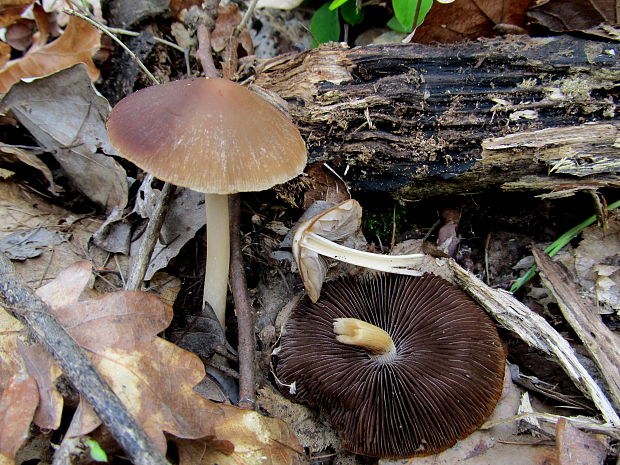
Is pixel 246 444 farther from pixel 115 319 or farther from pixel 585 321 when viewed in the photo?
pixel 585 321

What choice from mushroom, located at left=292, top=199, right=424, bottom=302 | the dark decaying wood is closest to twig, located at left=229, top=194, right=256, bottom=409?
mushroom, located at left=292, top=199, right=424, bottom=302

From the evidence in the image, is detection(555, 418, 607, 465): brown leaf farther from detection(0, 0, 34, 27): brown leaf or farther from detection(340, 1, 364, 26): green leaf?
detection(0, 0, 34, 27): brown leaf

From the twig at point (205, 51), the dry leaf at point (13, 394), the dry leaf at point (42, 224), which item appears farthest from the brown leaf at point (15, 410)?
the twig at point (205, 51)

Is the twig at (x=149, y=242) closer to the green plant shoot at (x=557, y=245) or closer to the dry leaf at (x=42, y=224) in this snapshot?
the dry leaf at (x=42, y=224)

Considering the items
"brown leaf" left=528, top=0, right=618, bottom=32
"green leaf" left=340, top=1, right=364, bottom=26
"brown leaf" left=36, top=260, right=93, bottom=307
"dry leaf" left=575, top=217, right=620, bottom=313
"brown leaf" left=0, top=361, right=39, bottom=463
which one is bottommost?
"dry leaf" left=575, top=217, right=620, bottom=313

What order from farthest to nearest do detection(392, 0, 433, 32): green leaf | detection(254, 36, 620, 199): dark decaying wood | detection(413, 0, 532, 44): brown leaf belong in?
detection(413, 0, 532, 44): brown leaf, detection(392, 0, 433, 32): green leaf, detection(254, 36, 620, 199): dark decaying wood

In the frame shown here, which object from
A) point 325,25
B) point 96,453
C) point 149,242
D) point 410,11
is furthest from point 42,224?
point 410,11

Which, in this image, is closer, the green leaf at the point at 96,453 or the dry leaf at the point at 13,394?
the green leaf at the point at 96,453
